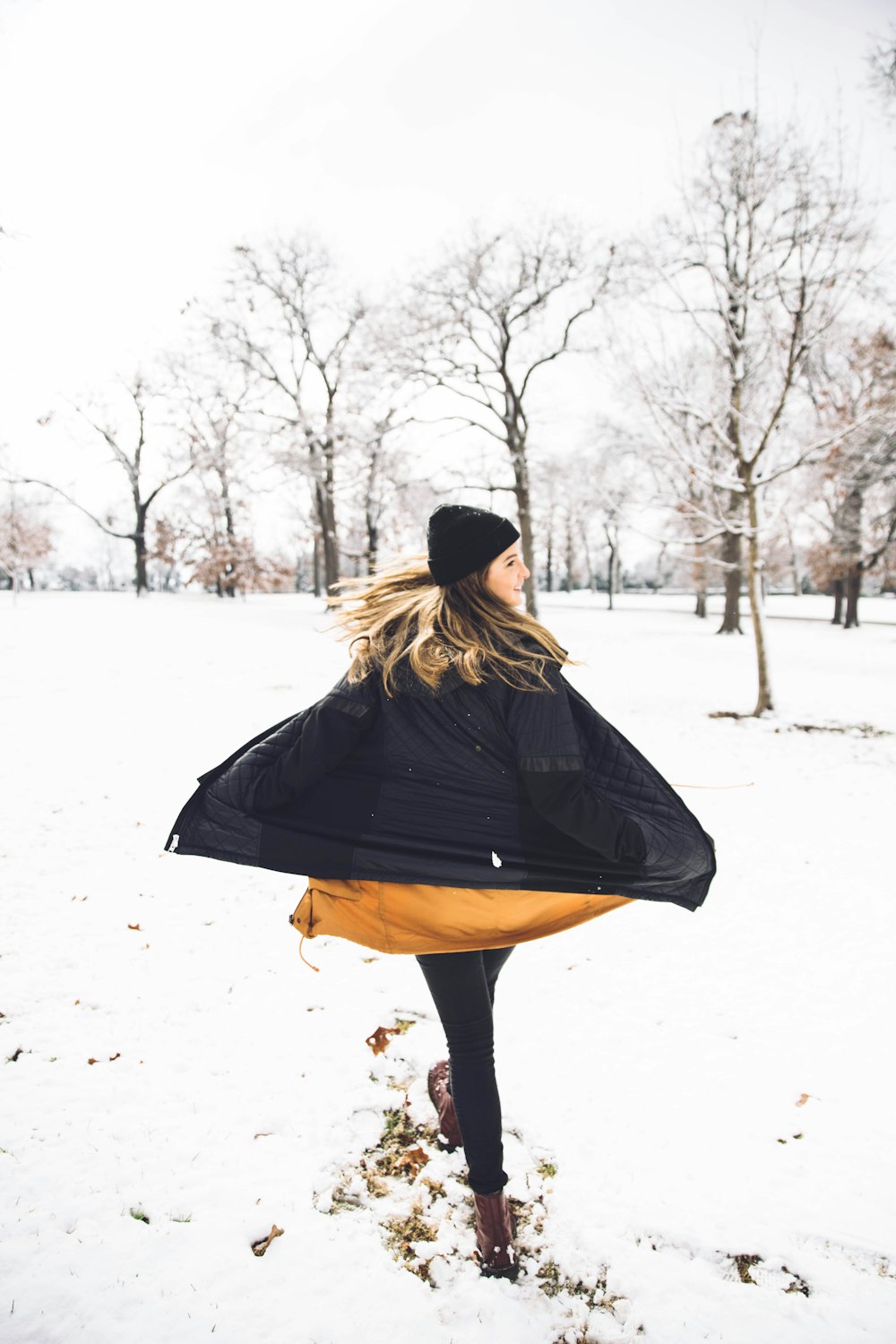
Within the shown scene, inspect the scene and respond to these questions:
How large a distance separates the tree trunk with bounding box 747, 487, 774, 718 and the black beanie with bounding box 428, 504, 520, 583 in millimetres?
7865

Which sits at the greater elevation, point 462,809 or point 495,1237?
→ point 462,809

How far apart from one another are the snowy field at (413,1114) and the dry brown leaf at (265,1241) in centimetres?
4

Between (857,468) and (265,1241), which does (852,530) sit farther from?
(265,1241)

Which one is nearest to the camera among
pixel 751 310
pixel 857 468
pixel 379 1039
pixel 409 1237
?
pixel 409 1237

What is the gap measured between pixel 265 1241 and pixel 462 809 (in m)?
1.48

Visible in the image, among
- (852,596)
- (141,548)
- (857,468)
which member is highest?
(141,548)

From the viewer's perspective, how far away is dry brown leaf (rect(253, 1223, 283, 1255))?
6.39 feet

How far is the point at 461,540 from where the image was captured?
6.14 feet

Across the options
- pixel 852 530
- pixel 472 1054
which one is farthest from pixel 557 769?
pixel 852 530

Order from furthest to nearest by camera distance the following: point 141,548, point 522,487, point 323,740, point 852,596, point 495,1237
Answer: point 141,548
point 852,596
point 522,487
point 495,1237
point 323,740

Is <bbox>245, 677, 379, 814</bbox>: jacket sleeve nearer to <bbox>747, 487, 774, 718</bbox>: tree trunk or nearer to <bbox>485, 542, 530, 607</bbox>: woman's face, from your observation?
<bbox>485, 542, 530, 607</bbox>: woman's face

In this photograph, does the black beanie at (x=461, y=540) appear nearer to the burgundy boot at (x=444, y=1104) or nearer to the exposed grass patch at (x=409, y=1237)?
the burgundy boot at (x=444, y=1104)

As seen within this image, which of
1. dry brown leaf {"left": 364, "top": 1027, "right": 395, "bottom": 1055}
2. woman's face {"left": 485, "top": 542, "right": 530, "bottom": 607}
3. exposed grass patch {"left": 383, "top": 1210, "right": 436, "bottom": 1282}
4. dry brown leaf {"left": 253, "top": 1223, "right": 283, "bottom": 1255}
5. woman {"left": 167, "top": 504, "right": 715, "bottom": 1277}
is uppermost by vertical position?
woman's face {"left": 485, "top": 542, "right": 530, "bottom": 607}

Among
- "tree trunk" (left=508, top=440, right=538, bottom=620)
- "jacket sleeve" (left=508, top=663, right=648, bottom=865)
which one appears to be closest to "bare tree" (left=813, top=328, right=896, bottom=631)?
"tree trunk" (left=508, top=440, right=538, bottom=620)
